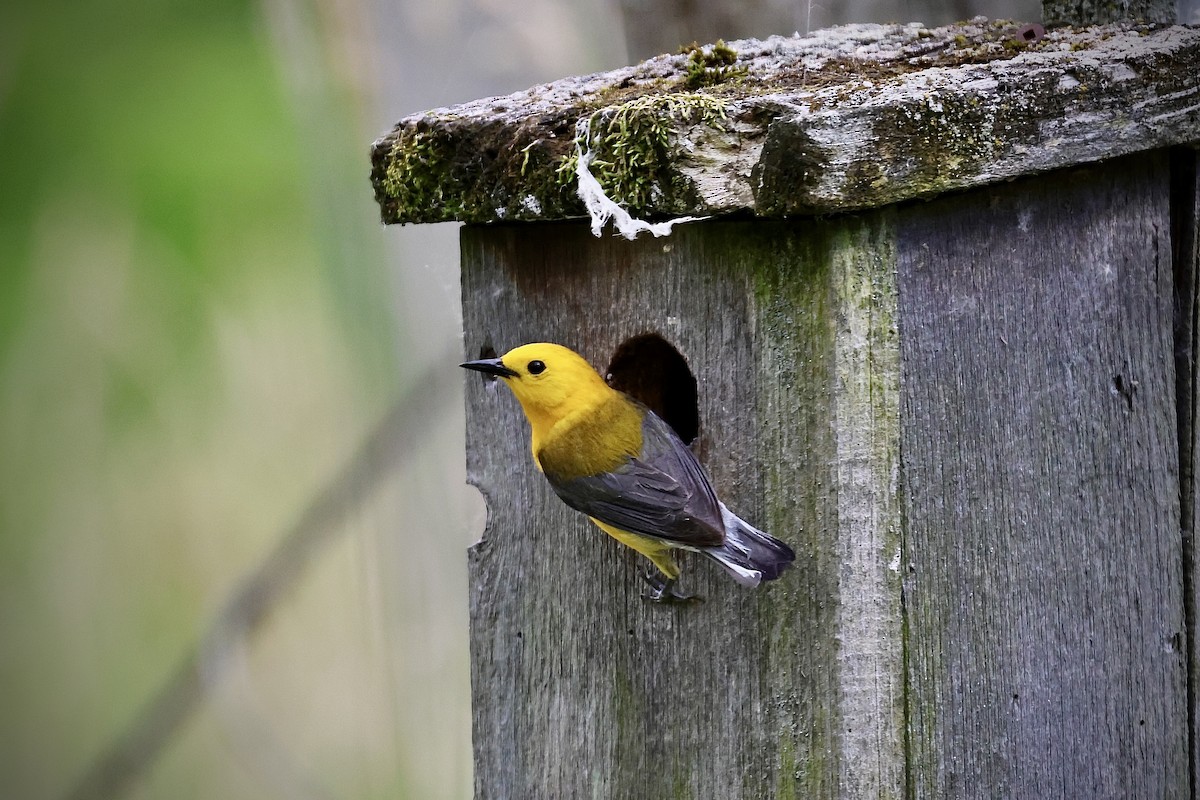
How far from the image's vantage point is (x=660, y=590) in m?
2.05

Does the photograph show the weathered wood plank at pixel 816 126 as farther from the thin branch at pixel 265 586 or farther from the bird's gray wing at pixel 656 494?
the thin branch at pixel 265 586

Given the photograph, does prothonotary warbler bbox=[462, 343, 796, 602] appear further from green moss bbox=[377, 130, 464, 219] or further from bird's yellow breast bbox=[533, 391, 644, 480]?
green moss bbox=[377, 130, 464, 219]

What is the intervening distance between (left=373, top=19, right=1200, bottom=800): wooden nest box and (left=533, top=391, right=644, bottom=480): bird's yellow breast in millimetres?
106

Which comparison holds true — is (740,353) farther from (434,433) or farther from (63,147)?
(63,147)

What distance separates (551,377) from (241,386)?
6.29ft

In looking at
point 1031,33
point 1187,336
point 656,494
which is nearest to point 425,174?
point 656,494

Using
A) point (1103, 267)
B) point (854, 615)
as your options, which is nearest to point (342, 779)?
point (854, 615)

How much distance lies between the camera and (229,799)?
3732 millimetres

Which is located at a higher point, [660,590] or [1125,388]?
[1125,388]

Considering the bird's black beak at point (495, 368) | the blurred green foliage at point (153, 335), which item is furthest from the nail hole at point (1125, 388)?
the blurred green foliage at point (153, 335)

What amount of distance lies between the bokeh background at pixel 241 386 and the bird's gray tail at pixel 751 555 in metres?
1.86

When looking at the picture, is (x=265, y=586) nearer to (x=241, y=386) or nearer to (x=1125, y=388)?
(x=241, y=386)

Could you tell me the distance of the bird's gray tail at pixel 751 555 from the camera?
1771 millimetres

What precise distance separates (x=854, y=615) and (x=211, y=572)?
2.50 m
